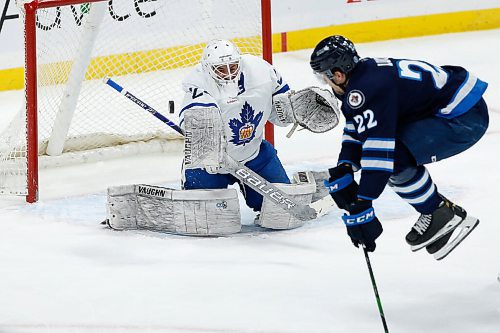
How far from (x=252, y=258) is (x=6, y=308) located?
895 mm

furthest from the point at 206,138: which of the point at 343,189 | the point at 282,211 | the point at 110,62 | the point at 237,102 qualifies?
the point at 110,62

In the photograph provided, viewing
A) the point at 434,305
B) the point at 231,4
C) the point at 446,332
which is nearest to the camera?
the point at 446,332

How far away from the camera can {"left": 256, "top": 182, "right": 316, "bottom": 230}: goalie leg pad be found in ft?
14.1

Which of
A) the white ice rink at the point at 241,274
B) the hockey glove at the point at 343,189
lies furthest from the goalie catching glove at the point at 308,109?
the hockey glove at the point at 343,189

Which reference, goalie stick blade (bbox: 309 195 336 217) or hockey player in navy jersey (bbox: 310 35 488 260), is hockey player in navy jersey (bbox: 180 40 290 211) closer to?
goalie stick blade (bbox: 309 195 336 217)

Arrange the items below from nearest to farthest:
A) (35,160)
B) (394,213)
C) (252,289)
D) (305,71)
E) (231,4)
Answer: (252,289) → (394,213) → (35,160) → (231,4) → (305,71)

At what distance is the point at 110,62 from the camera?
5.86m

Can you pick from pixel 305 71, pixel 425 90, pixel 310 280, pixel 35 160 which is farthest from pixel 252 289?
pixel 305 71

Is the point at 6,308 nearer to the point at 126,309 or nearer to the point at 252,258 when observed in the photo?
the point at 126,309

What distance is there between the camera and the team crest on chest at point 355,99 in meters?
3.14

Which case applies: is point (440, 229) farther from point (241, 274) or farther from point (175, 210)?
point (175, 210)

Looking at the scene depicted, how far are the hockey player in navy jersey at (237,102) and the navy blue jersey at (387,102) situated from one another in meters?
0.90

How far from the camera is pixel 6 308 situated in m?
3.51

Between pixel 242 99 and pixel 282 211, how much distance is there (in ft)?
1.44
